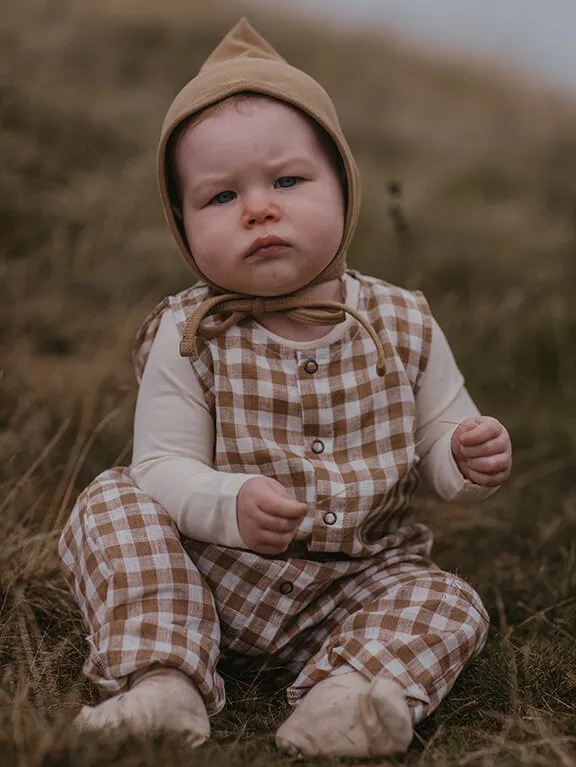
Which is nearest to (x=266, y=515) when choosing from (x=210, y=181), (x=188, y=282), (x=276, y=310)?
(x=276, y=310)

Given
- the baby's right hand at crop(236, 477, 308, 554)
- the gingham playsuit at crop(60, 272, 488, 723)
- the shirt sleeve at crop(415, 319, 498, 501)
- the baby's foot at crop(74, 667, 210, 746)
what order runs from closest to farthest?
the baby's foot at crop(74, 667, 210, 746) < the baby's right hand at crop(236, 477, 308, 554) < the gingham playsuit at crop(60, 272, 488, 723) < the shirt sleeve at crop(415, 319, 498, 501)

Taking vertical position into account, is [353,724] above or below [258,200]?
below

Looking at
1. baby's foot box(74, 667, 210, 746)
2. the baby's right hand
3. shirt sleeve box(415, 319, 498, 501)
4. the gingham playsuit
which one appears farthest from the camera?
shirt sleeve box(415, 319, 498, 501)

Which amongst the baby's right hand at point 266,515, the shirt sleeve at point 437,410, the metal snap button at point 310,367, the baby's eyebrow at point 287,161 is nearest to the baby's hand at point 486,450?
the shirt sleeve at point 437,410

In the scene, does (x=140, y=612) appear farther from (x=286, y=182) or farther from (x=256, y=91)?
(x=256, y=91)

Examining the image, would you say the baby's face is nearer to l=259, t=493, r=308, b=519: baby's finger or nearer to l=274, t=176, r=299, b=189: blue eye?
l=274, t=176, r=299, b=189: blue eye

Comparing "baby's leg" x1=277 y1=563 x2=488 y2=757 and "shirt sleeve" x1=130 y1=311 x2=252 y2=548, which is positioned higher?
"shirt sleeve" x1=130 y1=311 x2=252 y2=548

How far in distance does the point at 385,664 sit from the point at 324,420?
A: 0.54 metres

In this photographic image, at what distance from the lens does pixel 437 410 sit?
2.36 m

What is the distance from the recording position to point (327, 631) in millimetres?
2225

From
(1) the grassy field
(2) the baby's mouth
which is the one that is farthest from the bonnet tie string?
(1) the grassy field

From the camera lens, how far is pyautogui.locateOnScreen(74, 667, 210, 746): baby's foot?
70.2 inches

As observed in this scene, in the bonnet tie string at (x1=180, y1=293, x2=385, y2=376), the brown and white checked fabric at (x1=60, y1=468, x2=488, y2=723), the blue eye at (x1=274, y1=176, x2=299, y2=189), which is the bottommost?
the brown and white checked fabric at (x1=60, y1=468, x2=488, y2=723)

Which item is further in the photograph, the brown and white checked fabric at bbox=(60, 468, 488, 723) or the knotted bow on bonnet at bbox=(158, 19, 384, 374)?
the knotted bow on bonnet at bbox=(158, 19, 384, 374)
